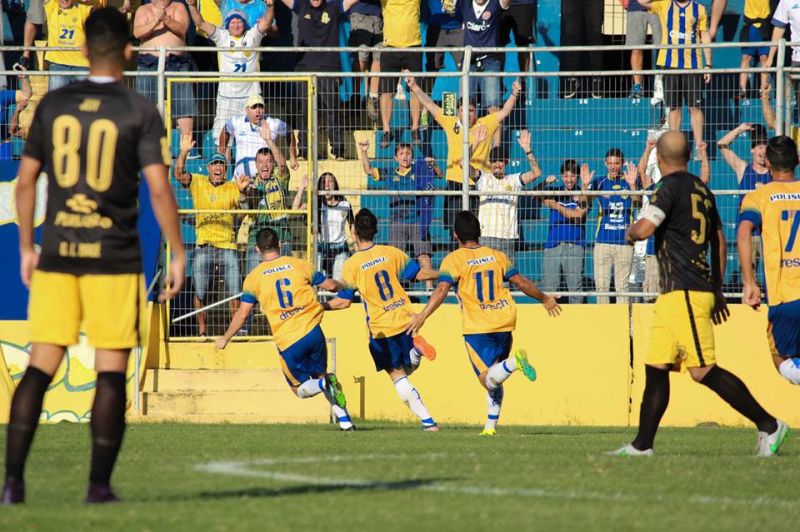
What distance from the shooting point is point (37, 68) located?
68.5 feet

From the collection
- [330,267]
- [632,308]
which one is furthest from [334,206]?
[632,308]

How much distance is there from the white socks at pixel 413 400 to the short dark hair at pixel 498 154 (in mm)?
3275

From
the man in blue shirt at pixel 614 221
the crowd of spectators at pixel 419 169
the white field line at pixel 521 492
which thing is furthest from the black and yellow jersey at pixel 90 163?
the man in blue shirt at pixel 614 221

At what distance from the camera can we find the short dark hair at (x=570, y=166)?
55.5 ft

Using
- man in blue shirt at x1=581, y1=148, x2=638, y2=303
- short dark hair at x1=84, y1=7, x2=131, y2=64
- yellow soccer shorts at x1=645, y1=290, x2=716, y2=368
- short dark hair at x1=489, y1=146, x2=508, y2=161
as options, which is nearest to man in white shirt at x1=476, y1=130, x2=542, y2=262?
short dark hair at x1=489, y1=146, x2=508, y2=161

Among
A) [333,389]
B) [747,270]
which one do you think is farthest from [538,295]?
[747,270]

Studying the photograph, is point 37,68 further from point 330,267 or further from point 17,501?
point 17,501

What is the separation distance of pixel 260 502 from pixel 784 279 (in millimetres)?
5979

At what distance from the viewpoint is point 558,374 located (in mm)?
17156

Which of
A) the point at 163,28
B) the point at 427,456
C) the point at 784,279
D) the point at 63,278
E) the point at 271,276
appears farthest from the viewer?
the point at 163,28

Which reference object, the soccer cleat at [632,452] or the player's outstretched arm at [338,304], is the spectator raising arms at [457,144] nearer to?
the player's outstretched arm at [338,304]

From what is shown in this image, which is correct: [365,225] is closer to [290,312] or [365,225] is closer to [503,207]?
[290,312]

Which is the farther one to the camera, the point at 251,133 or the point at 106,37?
the point at 251,133

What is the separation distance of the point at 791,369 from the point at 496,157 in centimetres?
638
